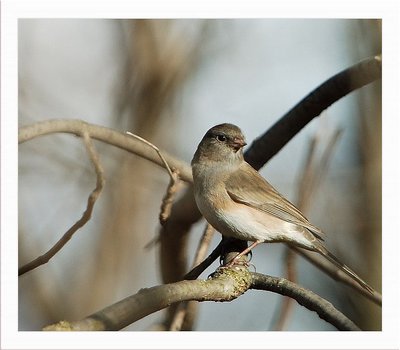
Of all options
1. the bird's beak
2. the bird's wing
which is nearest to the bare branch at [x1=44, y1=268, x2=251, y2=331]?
the bird's wing

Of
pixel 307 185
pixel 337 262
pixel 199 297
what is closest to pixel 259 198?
pixel 307 185

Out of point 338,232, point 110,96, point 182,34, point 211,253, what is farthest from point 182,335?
point 182,34

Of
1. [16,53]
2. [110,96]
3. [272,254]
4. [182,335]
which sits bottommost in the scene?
[182,335]

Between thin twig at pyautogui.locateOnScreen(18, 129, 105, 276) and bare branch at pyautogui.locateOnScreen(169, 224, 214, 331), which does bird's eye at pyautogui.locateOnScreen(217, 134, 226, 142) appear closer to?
bare branch at pyautogui.locateOnScreen(169, 224, 214, 331)

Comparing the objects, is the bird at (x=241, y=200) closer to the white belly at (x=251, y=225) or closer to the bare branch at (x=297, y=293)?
the white belly at (x=251, y=225)
